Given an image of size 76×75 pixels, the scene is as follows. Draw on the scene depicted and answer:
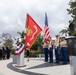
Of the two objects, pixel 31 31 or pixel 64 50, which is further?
pixel 64 50

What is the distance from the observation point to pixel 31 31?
14172mm

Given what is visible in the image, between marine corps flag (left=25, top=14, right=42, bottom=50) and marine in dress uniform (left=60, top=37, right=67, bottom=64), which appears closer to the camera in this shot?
marine corps flag (left=25, top=14, right=42, bottom=50)

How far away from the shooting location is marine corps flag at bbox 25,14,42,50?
14016 millimetres

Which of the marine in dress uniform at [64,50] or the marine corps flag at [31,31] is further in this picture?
the marine in dress uniform at [64,50]

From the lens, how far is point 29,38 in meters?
14.1

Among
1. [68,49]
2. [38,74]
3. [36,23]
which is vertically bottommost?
[38,74]

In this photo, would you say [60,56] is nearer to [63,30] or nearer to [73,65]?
[73,65]

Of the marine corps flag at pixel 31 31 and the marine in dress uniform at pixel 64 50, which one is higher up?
the marine corps flag at pixel 31 31

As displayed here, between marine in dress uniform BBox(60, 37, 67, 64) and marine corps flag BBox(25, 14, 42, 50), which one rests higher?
marine corps flag BBox(25, 14, 42, 50)

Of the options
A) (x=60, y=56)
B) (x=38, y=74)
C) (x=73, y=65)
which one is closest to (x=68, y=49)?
(x=60, y=56)

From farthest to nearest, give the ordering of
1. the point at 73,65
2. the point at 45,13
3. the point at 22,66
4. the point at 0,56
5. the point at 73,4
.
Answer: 1. the point at 73,4
2. the point at 0,56
3. the point at 45,13
4. the point at 22,66
5. the point at 73,65

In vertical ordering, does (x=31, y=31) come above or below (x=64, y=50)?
above

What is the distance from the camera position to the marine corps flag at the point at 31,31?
1402 centimetres

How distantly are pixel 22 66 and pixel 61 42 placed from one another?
2.71 meters
